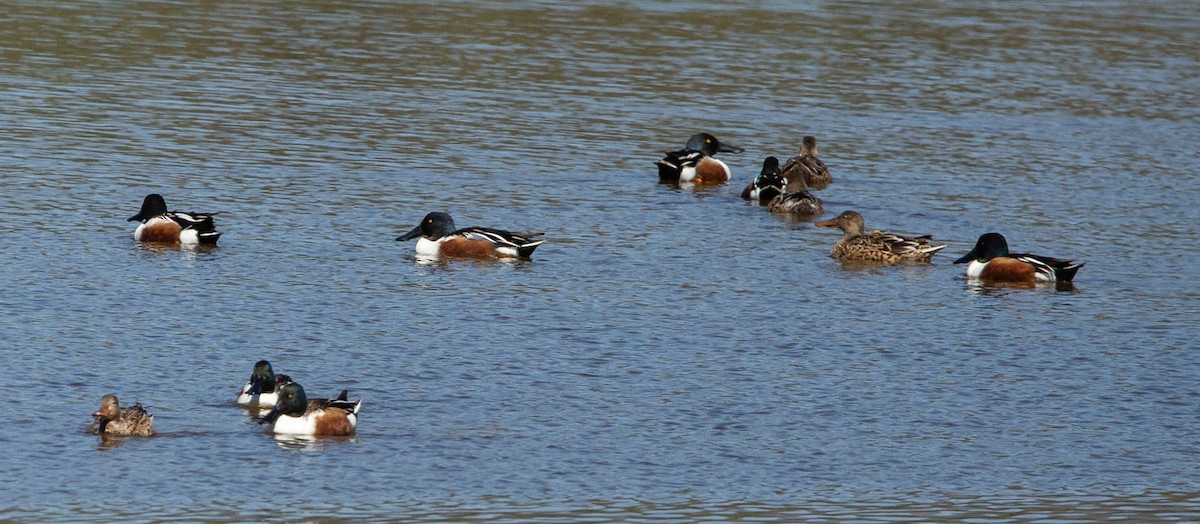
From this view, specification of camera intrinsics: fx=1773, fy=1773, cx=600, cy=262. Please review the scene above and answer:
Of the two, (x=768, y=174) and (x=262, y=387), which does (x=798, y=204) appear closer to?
(x=768, y=174)

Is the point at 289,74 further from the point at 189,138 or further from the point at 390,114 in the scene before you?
the point at 189,138

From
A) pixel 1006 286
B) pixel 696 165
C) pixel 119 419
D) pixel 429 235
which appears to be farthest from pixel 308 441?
pixel 696 165

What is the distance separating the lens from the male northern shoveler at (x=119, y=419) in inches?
505

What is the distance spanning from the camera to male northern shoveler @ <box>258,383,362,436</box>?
13.3 metres

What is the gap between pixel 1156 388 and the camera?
1558 cm

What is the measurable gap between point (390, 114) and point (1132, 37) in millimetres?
22554

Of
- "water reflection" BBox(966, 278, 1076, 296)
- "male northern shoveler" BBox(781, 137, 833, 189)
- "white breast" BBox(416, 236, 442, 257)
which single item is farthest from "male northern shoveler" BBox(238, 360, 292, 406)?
"male northern shoveler" BBox(781, 137, 833, 189)

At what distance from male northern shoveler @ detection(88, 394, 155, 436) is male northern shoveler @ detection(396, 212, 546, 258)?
8038 mm

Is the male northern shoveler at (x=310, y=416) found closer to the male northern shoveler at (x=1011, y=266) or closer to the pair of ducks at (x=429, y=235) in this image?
the pair of ducks at (x=429, y=235)

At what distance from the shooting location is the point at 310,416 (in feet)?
43.8

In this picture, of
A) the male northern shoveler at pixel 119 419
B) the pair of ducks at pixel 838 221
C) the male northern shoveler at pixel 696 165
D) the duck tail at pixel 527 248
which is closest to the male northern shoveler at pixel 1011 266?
the pair of ducks at pixel 838 221

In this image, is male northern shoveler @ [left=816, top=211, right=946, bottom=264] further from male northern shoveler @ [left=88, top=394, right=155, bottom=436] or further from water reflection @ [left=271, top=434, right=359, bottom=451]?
male northern shoveler @ [left=88, top=394, right=155, bottom=436]

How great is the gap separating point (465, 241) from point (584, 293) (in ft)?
8.47

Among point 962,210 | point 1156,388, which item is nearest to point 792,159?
point 962,210
